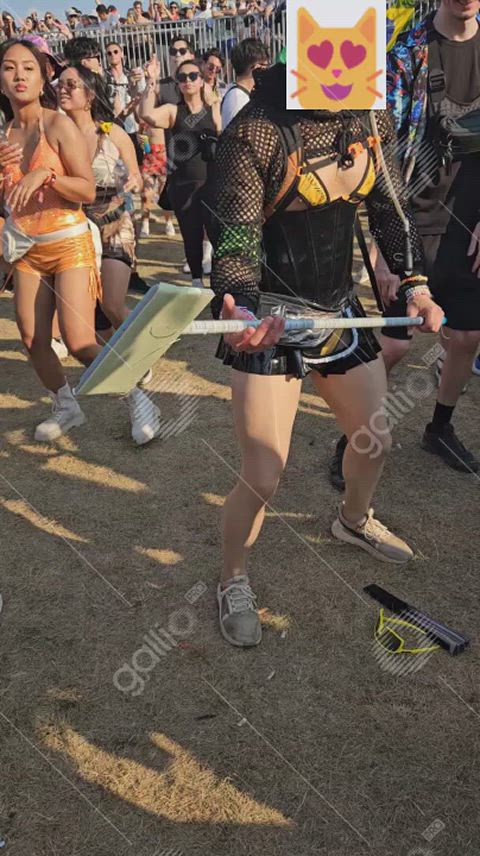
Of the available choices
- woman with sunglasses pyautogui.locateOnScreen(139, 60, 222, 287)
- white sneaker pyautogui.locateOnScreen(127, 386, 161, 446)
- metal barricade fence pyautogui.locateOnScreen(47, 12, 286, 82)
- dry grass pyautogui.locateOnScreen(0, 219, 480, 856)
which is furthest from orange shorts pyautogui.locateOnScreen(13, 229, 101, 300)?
metal barricade fence pyautogui.locateOnScreen(47, 12, 286, 82)

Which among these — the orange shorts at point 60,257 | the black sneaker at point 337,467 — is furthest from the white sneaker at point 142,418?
the black sneaker at point 337,467

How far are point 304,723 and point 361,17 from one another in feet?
6.86

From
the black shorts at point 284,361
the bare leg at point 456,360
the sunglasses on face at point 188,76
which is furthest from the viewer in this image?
the sunglasses on face at point 188,76

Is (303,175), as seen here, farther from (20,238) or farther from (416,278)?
(20,238)

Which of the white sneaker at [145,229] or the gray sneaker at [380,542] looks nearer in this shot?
the gray sneaker at [380,542]

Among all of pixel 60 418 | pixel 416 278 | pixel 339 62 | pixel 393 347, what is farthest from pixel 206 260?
pixel 339 62

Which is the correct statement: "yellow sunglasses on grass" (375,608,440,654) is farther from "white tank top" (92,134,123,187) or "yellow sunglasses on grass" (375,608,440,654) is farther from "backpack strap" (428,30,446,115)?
"white tank top" (92,134,123,187)

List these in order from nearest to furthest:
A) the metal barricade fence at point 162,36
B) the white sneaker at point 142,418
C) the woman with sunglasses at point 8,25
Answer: the white sneaker at point 142,418 < the woman with sunglasses at point 8,25 < the metal barricade fence at point 162,36

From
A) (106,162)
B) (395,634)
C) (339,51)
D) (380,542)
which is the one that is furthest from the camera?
(106,162)

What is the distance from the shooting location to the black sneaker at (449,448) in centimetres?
355

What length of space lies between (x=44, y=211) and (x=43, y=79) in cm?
64

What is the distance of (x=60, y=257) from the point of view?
3467mm

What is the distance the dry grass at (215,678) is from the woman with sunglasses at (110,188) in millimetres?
381

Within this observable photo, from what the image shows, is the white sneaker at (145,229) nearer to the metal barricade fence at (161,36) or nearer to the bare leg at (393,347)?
the bare leg at (393,347)
